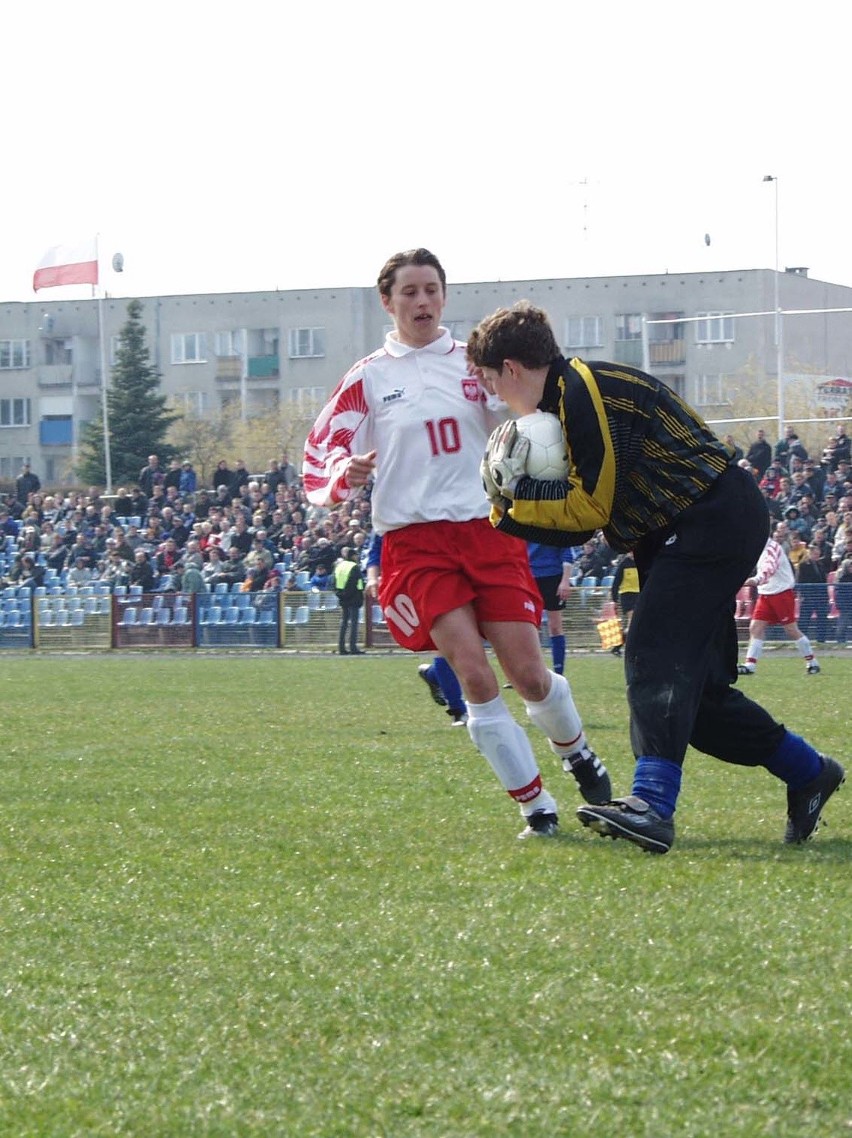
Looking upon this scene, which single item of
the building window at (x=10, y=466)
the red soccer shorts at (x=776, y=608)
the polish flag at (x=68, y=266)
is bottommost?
the red soccer shorts at (x=776, y=608)

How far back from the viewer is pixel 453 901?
15.9 ft

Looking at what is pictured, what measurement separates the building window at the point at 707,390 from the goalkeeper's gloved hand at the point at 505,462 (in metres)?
59.1

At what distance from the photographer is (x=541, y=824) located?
6266 millimetres

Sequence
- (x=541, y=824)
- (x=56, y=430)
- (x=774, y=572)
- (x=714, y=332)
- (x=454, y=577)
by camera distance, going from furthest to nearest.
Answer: (x=56, y=430)
(x=714, y=332)
(x=774, y=572)
(x=454, y=577)
(x=541, y=824)

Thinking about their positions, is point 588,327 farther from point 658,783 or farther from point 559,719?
point 658,783

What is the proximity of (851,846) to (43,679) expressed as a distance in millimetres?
16496

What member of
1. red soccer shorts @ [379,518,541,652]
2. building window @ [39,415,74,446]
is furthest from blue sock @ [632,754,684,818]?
building window @ [39,415,74,446]

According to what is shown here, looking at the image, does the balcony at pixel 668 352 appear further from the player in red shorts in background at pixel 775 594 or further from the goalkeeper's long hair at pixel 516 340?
the goalkeeper's long hair at pixel 516 340

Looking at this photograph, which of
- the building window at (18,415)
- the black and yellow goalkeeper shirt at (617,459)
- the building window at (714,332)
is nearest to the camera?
the black and yellow goalkeeper shirt at (617,459)

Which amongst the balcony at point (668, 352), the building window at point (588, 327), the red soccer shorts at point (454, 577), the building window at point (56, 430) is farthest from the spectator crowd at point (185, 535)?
the building window at point (56, 430)

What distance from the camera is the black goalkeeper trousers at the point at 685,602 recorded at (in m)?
5.45

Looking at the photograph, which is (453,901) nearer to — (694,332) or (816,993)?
(816,993)

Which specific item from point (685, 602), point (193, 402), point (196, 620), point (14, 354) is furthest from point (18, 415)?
point (685, 602)

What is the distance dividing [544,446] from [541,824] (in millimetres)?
1588
